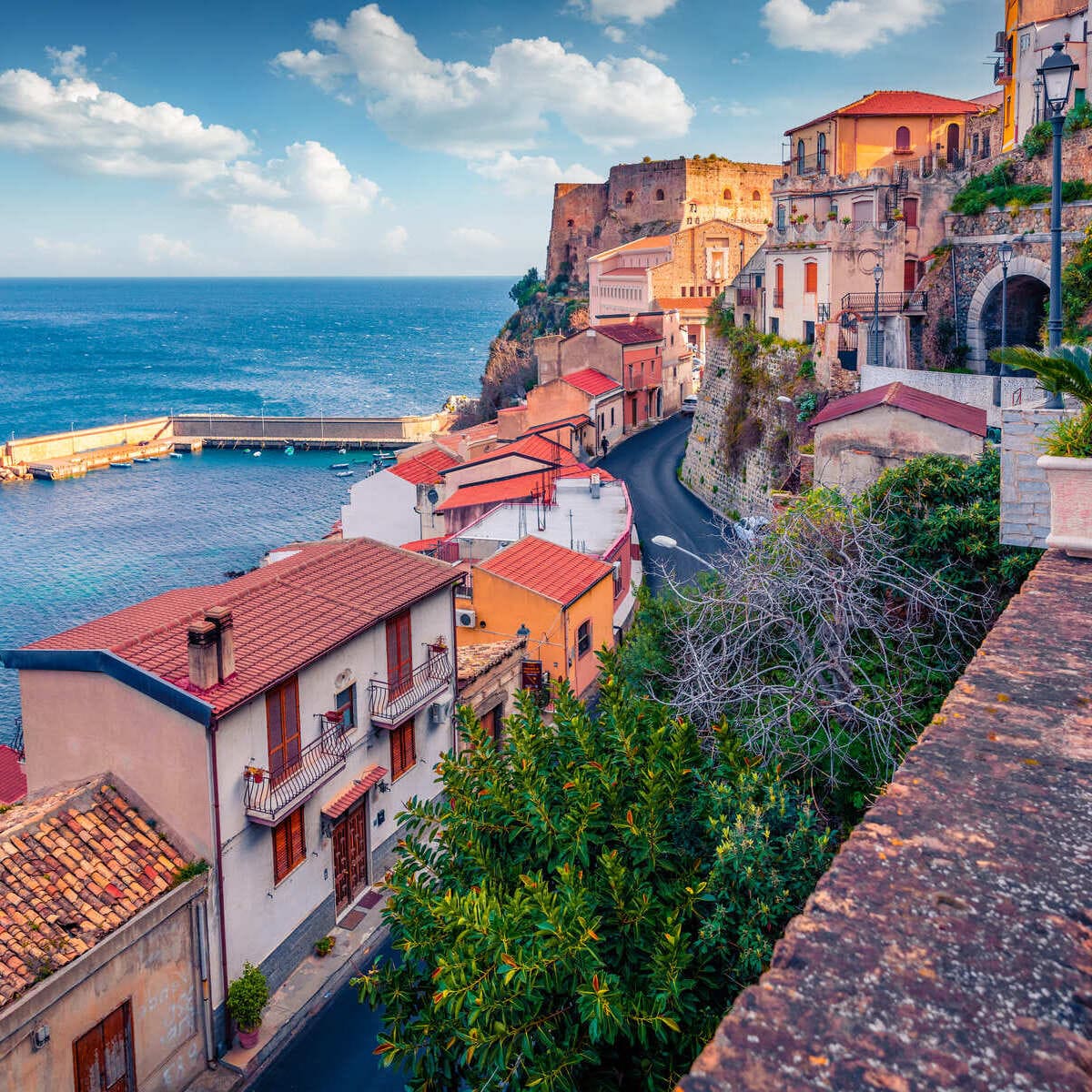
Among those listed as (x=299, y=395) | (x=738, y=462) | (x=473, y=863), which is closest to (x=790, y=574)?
(x=473, y=863)

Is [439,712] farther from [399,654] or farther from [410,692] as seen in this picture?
[399,654]

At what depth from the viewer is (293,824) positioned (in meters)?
15.3

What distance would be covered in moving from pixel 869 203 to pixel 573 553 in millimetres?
17753

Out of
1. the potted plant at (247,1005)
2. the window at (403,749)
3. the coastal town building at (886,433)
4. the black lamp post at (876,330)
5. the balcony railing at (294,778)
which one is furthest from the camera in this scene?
the black lamp post at (876,330)

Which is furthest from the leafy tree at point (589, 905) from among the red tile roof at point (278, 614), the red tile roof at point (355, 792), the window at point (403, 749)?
the window at point (403, 749)

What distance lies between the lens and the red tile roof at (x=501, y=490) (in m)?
32.1

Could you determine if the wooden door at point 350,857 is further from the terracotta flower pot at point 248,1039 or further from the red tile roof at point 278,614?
the red tile roof at point 278,614

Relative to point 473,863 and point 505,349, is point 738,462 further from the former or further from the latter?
point 505,349

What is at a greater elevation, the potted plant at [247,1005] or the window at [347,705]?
the window at [347,705]

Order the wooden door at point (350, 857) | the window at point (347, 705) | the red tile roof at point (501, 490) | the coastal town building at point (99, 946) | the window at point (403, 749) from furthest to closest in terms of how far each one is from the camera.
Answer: the red tile roof at point (501, 490), the window at point (403, 749), the wooden door at point (350, 857), the window at point (347, 705), the coastal town building at point (99, 946)

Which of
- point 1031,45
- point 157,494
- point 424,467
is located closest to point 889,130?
point 1031,45

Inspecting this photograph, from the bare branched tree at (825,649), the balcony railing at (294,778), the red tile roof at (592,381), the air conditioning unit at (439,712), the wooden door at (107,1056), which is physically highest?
the red tile roof at (592,381)

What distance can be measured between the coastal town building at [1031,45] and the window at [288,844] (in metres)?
29.1

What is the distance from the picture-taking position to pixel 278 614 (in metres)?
16.8
